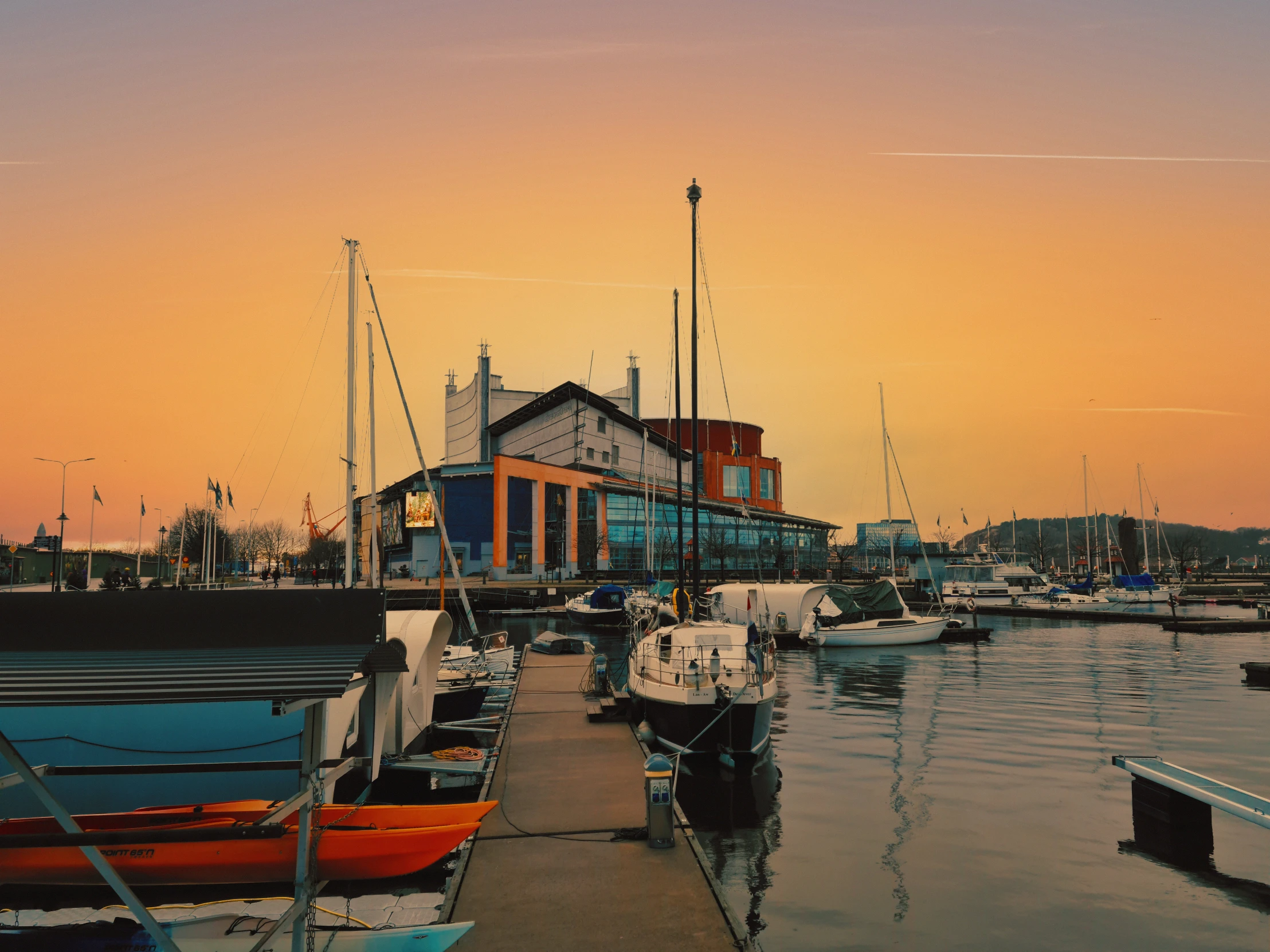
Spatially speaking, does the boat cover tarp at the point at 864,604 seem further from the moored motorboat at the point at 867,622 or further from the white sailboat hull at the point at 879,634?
the white sailboat hull at the point at 879,634

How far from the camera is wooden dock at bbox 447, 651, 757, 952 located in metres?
9.12

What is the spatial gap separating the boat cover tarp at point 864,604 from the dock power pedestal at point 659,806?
40348 mm

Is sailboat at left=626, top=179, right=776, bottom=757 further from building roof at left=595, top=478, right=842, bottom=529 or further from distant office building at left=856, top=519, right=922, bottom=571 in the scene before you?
distant office building at left=856, top=519, right=922, bottom=571

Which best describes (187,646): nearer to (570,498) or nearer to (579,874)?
(579,874)

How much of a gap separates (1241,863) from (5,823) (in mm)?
20980

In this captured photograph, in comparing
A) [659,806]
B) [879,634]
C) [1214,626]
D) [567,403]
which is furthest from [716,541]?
[659,806]

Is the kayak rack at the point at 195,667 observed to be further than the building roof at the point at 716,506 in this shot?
No

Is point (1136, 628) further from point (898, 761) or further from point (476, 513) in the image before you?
point (476, 513)

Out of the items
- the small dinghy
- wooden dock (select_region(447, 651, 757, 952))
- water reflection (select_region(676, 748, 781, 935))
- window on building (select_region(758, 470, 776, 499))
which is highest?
window on building (select_region(758, 470, 776, 499))

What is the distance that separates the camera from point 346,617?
11.4 metres

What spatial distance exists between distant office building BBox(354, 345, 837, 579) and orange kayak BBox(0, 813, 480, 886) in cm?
5025

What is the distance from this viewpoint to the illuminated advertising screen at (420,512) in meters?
94.8

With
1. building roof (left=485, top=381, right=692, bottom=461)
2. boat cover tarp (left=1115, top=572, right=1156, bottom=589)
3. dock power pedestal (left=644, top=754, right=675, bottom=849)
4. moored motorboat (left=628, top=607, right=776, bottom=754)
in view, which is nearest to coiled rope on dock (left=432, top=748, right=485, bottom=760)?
moored motorboat (left=628, top=607, right=776, bottom=754)

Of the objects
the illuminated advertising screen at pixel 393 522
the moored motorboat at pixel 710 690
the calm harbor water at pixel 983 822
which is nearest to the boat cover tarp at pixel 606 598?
the calm harbor water at pixel 983 822
